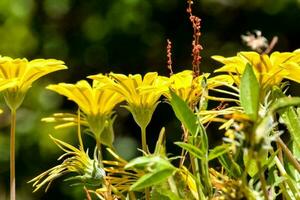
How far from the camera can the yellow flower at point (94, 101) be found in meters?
0.53

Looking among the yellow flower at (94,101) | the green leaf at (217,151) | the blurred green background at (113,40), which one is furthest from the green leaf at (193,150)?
the blurred green background at (113,40)

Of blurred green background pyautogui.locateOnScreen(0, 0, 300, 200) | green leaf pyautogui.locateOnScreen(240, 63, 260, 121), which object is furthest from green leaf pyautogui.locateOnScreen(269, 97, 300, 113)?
blurred green background pyautogui.locateOnScreen(0, 0, 300, 200)

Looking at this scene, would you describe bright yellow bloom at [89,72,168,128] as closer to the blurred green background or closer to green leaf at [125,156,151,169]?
green leaf at [125,156,151,169]

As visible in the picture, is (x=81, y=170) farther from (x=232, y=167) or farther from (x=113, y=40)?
(x=113, y=40)

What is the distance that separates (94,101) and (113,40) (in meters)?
1.92

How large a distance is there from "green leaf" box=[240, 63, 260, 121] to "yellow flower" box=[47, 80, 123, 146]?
12 cm

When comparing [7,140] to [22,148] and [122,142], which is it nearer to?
[22,148]

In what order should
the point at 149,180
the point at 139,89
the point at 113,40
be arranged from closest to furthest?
the point at 149,180, the point at 139,89, the point at 113,40

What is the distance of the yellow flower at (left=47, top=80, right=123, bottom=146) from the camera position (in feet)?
1.75

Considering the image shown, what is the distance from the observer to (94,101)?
55 centimetres

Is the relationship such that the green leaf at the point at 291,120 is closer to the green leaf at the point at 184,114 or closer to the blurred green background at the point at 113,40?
the green leaf at the point at 184,114

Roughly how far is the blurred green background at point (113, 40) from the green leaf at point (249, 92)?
6.06 feet


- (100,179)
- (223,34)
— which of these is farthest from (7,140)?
(100,179)

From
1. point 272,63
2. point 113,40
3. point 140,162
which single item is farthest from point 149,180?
point 113,40
